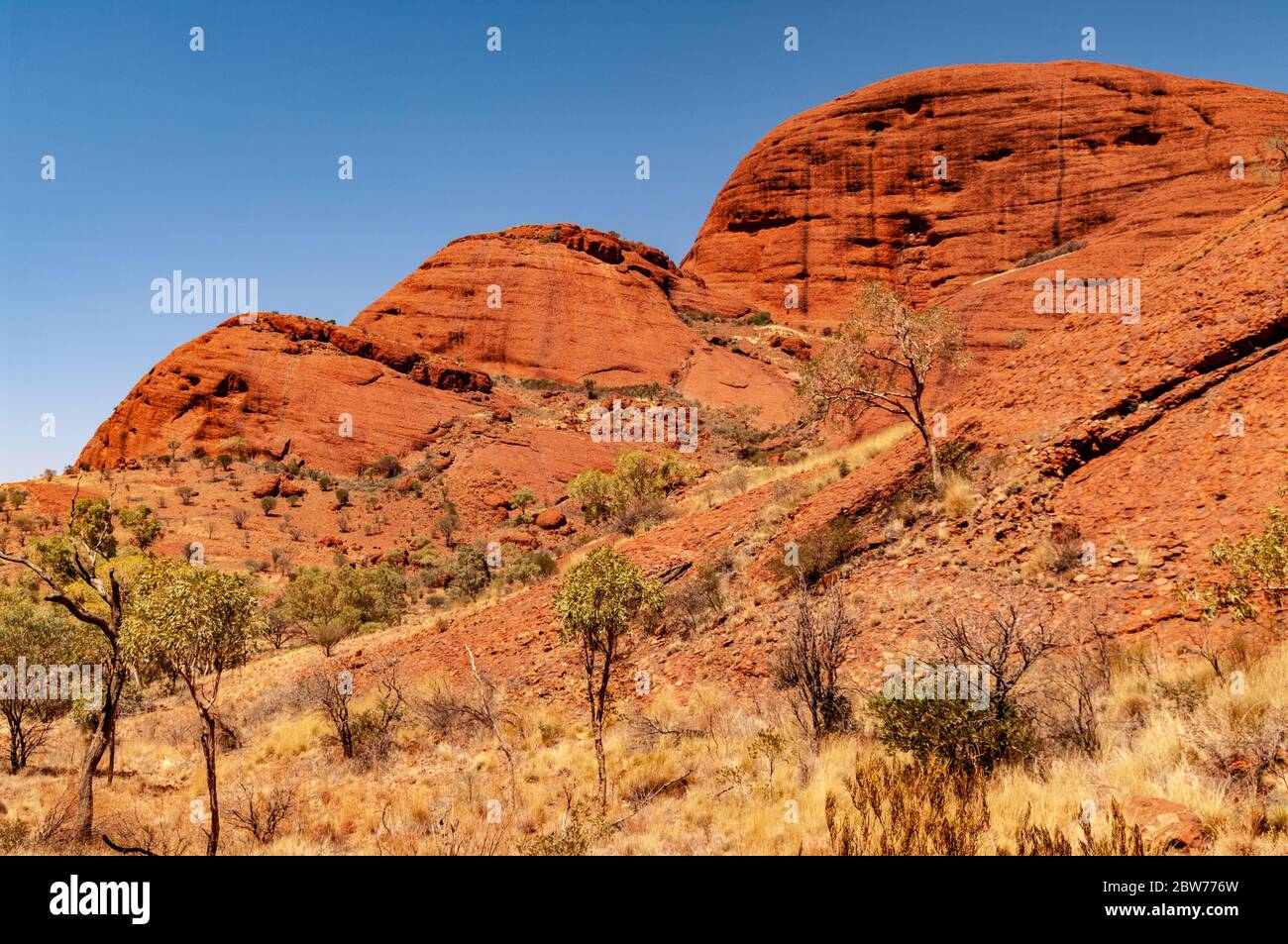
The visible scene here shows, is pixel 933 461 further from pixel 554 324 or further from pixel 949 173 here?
pixel 949 173

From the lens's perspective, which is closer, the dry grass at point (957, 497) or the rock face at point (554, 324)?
the dry grass at point (957, 497)

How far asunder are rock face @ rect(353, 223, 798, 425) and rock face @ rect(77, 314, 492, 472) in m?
8.94

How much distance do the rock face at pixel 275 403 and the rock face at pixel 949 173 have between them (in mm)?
39206

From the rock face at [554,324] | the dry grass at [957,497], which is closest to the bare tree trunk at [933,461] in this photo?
the dry grass at [957,497]

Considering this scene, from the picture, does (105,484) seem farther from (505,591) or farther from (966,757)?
(966,757)

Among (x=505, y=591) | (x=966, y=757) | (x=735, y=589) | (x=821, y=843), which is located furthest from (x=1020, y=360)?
(x=505, y=591)

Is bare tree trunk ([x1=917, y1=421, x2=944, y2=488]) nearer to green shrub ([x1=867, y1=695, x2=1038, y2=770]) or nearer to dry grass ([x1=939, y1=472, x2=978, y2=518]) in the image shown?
dry grass ([x1=939, y1=472, x2=978, y2=518])

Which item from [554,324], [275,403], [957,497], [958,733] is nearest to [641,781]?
[958,733]

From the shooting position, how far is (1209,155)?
1367 inches

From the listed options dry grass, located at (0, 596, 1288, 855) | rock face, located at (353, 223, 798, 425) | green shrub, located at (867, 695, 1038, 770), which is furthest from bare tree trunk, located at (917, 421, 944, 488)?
rock face, located at (353, 223, 798, 425)

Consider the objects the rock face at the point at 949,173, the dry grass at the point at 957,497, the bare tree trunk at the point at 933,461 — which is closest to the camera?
the dry grass at the point at 957,497

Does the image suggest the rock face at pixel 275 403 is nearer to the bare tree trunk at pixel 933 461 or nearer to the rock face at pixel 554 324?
the rock face at pixel 554 324

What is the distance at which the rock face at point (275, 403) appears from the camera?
42.4 meters

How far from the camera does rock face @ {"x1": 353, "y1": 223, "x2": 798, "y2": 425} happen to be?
55.4m
